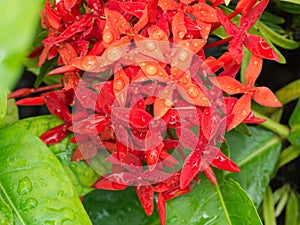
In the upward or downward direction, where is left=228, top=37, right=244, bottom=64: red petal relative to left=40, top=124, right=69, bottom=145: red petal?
upward

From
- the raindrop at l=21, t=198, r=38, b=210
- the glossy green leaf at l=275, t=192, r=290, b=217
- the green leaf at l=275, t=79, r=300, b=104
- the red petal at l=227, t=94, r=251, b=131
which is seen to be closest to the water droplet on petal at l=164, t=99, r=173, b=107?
the red petal at l=227, t=94, r=251, b=131

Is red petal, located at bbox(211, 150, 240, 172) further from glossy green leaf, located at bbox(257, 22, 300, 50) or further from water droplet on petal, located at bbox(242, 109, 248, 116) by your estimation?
glossy green leaf, located at bbox(257, 22, 300, 50)

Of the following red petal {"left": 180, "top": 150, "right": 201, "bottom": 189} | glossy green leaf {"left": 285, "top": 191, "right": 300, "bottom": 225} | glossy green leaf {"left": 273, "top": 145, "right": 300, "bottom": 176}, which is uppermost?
red petal {"left": 180, "top": 150, "right": 201, "bottom": 189}

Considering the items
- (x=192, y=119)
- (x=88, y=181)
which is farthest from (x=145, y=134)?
(x=88, y=181)

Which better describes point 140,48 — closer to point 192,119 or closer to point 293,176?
point 192,119

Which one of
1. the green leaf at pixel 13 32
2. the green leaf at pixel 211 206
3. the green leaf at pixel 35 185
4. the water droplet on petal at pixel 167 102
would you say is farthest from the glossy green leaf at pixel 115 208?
the green leaf at pixel 13 32

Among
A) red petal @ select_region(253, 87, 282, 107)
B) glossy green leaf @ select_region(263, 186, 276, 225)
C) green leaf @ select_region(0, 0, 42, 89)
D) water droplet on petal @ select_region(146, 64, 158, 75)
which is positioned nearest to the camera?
green leaf @ select_region(0, 0, 42, 89)

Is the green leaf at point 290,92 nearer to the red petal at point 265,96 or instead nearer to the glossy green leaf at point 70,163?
the red petal at point 265,96
